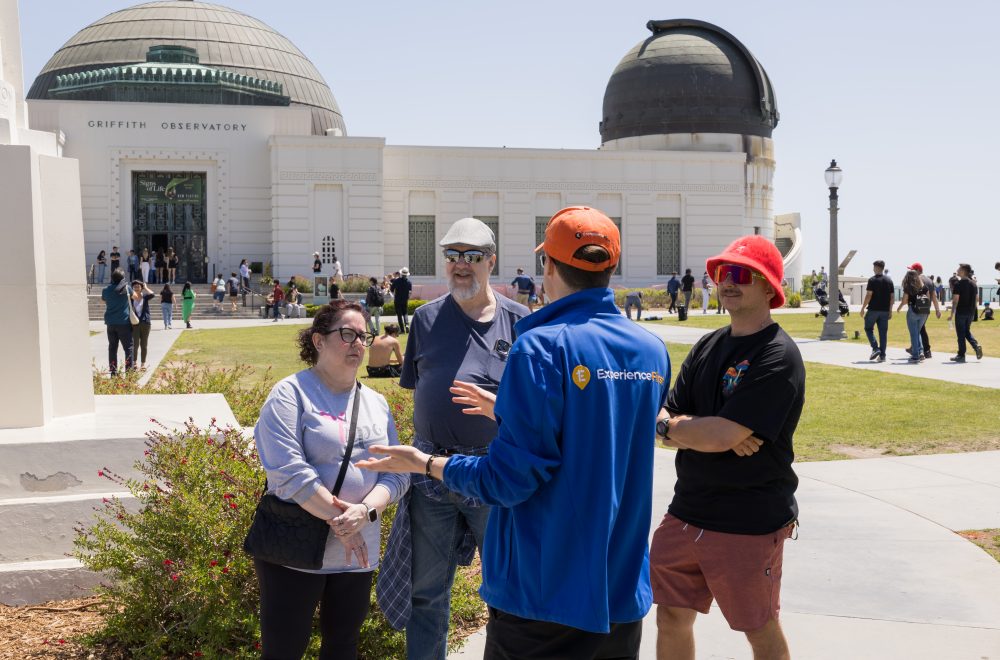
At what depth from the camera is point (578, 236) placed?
3164mm

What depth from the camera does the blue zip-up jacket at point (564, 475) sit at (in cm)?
294

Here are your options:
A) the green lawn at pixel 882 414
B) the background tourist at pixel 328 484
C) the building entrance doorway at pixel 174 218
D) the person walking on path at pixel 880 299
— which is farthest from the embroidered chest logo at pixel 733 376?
the building entrance doorway at pixel 174 218

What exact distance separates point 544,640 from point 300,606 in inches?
51.3

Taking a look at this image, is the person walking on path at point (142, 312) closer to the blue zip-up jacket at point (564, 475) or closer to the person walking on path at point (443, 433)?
the person walking on path at point (443, 433)

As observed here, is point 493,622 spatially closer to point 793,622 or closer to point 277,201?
point 793,622

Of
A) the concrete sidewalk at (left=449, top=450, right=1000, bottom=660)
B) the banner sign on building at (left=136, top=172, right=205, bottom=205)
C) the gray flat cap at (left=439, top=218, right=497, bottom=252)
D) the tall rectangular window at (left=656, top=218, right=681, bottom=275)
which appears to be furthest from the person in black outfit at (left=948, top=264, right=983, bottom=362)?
the banner sign on building at (left=136, top=172, right=205, bottom=205)

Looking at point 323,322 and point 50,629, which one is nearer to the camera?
point 323,322

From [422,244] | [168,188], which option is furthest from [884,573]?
[168,188]

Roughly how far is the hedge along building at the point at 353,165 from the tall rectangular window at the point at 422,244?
0.22 feet

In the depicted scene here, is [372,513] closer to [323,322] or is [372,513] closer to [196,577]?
[323,322]

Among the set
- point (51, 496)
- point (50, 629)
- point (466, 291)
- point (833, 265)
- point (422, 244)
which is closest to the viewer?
point (466, 291)

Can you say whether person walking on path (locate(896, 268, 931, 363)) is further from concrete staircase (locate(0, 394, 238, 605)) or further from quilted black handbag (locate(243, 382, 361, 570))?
quilted black handbag (locate(243, 382, 361, 570))

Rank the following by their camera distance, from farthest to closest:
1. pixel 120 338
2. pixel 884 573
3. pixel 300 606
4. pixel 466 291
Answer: pixel 120 338
pixel 884 573
pixel 466 291
pixel 300 606

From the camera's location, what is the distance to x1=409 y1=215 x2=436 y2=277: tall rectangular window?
48.1 meters
